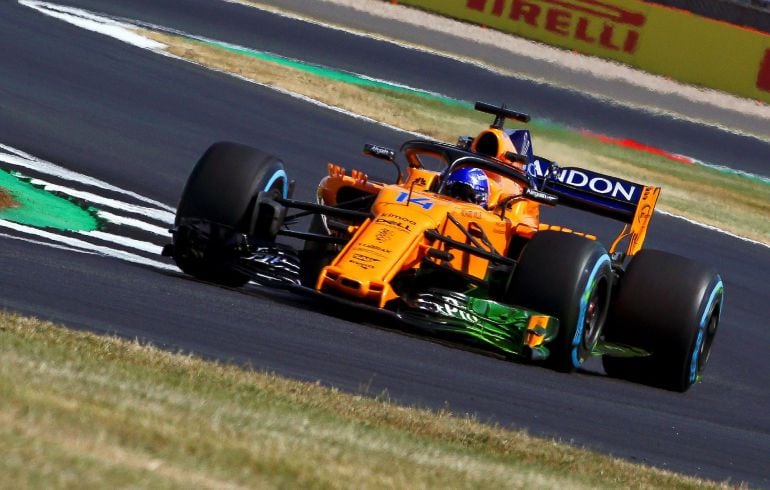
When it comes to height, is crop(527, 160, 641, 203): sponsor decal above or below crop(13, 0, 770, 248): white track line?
above

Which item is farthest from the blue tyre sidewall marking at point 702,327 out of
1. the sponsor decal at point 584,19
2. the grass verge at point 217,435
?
the sponsor decal at point 584,19

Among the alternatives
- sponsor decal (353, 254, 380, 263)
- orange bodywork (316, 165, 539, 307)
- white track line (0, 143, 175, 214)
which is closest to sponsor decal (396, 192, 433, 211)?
orange bodywork (316, 165, 539, 307)

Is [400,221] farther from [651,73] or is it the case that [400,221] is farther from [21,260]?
[651,73]

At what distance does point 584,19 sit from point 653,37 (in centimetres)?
149

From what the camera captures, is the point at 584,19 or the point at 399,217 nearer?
the point at 399,217

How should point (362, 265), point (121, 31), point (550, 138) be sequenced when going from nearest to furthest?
point (362, 265)
point (550, 138)
point (121, 31)

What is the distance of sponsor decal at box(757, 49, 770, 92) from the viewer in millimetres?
29422

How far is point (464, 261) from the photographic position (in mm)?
9906

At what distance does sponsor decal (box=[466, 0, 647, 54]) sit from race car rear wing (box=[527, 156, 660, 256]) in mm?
18746

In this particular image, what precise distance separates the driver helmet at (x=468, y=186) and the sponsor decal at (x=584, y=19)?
66.1 feet

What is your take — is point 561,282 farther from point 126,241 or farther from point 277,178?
point 126,241

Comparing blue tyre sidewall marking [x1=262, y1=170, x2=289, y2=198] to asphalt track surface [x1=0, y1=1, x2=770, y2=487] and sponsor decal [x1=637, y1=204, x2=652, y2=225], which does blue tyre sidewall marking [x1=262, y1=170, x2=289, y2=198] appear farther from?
sponsor decal [x1=637, y1=204, x2=652, y2=225]

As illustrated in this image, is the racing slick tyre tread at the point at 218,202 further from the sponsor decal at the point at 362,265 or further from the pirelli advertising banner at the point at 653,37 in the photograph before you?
the pirelli advertising banner at the point at 653,37

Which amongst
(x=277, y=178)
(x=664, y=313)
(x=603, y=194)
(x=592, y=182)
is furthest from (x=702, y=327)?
(x=277, y=178)
